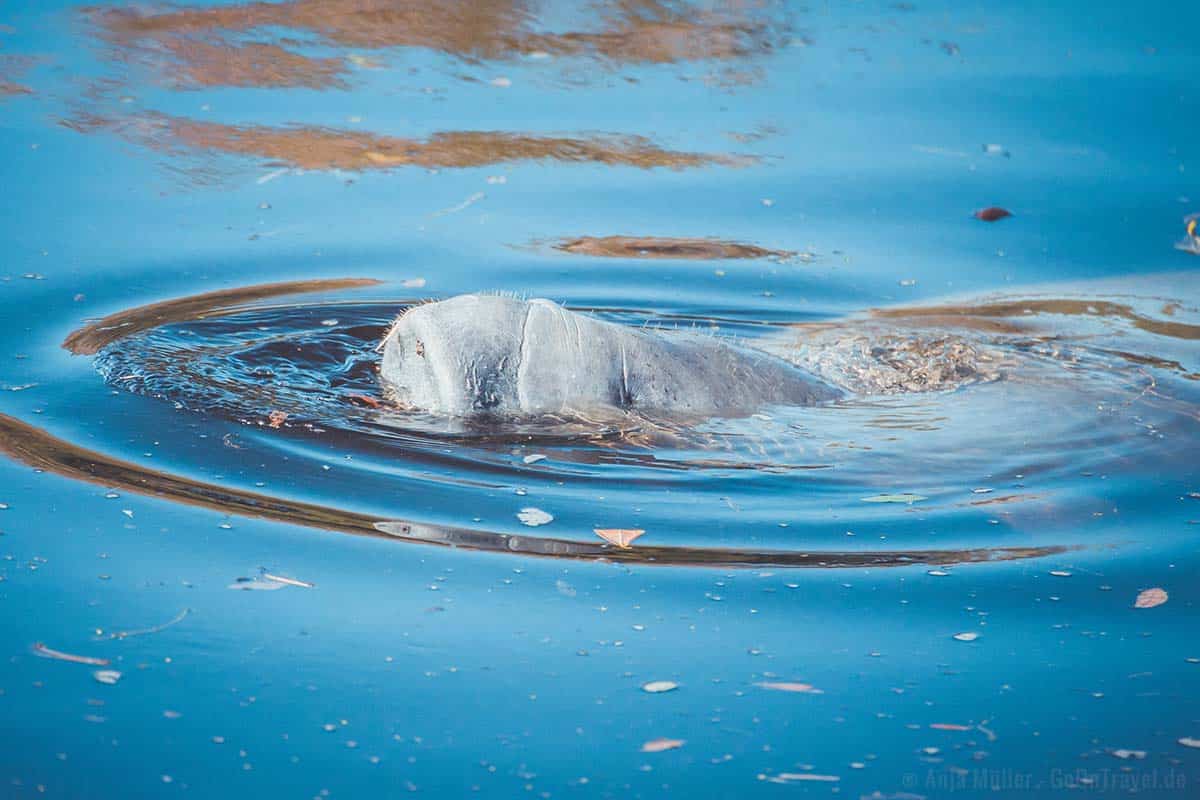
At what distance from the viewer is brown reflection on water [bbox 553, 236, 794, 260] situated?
8250mm

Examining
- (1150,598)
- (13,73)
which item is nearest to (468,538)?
(1150,598)

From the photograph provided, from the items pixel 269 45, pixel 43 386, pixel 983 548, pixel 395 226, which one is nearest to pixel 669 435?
pixel 983 548

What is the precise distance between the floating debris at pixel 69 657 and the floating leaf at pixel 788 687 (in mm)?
1771

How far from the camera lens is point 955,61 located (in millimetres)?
10695

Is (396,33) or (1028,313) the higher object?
(396,33)

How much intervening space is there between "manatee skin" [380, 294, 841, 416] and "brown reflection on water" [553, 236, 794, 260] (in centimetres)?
265

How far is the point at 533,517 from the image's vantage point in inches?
182

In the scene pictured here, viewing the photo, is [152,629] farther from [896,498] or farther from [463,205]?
[463,205]

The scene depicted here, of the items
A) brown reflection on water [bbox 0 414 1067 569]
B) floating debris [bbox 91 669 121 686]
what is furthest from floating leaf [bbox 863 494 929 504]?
floating debris [bbox 91 669 121 686]

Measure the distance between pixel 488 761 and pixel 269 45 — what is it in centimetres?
799

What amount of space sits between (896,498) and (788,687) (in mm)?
1597

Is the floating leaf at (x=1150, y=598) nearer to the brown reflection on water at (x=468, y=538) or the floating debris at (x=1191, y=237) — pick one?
the brown reflection on water at (x=468, y=538)

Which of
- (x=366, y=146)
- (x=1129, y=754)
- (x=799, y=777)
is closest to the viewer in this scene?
(x=799, y=777)

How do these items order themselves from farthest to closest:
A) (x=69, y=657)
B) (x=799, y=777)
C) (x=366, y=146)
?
(x=366, y=146), (x=69, y=657), (x=799, y=777)
